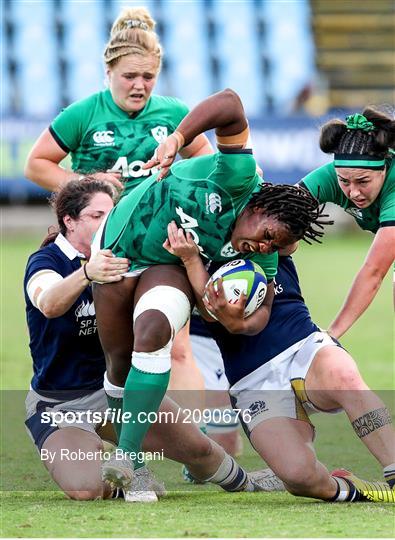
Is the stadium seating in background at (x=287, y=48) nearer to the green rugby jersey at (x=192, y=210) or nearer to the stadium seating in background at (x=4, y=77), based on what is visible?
the stadium seating in background at (x=4, y=77)

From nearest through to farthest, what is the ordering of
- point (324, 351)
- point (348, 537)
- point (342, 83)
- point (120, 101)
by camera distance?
point (348, 537) < point (324, 351) < point (120, 101) < point (342, 83)

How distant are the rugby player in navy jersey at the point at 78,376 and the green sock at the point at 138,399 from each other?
26 cm

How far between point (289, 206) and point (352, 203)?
0.91 m

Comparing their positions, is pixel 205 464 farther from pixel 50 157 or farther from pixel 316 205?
pixel 50 157

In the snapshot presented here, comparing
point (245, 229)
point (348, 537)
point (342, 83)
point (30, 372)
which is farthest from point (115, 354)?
point (342, 83)

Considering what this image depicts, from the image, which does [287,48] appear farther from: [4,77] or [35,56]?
[4,77]

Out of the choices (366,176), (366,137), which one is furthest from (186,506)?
(366,137)

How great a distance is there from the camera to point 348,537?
11.4ft

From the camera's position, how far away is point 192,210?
4289 mm

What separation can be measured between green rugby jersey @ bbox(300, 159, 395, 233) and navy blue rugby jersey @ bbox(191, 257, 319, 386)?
54 centimetres

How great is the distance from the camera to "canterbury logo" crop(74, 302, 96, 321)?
4.86m

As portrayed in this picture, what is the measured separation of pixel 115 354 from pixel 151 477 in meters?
0.53

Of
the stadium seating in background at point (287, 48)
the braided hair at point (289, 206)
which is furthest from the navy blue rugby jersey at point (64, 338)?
the stadium seating in background at point (287, 48)

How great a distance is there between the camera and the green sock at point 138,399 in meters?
4.16
